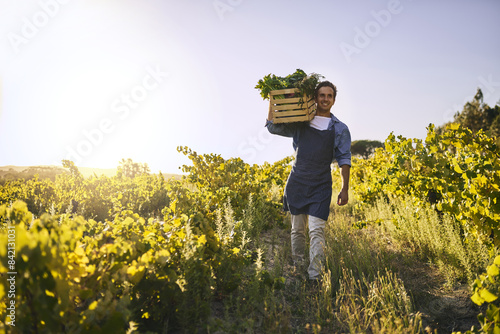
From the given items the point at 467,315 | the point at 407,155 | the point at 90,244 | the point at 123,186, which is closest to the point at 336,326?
the point at 467,315

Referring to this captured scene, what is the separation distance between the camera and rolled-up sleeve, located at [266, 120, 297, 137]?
3.42 metres

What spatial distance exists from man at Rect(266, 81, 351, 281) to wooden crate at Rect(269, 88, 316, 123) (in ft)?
0.40

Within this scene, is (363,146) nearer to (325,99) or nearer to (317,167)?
(325,99)

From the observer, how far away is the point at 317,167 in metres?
3.19

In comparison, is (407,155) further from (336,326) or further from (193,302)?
(193,302)

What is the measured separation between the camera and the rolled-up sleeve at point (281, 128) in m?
3.42

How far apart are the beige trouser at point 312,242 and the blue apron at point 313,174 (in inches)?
4.3

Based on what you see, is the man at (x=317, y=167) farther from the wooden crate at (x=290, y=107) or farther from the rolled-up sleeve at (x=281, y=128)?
the wooden crate at (x=290, y=107)

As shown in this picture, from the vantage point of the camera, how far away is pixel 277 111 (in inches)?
130

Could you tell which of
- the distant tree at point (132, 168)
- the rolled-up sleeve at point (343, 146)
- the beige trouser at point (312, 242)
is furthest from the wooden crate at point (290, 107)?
the distant tree at point (132, 168)

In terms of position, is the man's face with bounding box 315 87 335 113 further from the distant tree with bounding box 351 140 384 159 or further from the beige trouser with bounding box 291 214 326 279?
the distant tree with bounding box 351 140 384 159

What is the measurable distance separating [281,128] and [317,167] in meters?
0.66

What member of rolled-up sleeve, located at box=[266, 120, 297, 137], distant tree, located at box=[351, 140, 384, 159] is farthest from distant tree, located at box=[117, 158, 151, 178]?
distant tree, located at box=[351, 140, 384, 159]

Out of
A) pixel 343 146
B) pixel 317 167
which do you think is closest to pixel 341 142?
pixel 343 146
